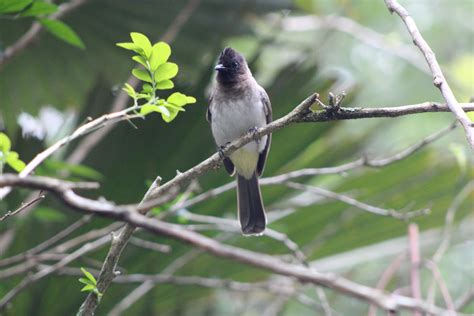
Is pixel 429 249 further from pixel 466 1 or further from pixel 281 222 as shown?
pixel 466 1

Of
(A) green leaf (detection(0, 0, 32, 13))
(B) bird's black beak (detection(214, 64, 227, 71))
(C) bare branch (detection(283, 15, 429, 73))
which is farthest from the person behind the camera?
(C) bare branch (detection(283, 15, 429, 73))

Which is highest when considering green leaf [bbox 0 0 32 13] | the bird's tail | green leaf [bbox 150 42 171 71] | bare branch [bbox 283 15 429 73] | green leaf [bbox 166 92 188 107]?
green leaf [bbox 0 0 32 13]

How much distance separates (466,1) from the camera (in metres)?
9.48

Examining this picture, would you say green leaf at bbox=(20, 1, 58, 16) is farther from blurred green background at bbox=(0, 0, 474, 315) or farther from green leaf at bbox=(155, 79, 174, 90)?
green leaf at bbox=(155, 79, 174, 90)

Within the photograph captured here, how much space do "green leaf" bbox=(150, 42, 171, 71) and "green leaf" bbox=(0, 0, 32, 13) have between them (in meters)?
0.87

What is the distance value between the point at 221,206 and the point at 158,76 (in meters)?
1.91

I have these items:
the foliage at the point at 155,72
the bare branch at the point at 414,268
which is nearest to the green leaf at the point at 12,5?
the foliage at the point at 155,72

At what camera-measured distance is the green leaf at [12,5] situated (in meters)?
2.79

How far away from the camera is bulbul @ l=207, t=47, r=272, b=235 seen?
13.8ft

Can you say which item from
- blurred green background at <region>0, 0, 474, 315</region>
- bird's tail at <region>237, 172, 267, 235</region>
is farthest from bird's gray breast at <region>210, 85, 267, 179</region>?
bird's tail at <region>237, 172, 267, 235</region>

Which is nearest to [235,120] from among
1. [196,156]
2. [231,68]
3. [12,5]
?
[231,68]

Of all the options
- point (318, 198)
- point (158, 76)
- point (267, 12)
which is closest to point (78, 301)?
point (318, 198)

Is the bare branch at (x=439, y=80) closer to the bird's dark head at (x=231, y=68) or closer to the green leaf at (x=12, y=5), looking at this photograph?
the green leaf at (x=12, y=5)

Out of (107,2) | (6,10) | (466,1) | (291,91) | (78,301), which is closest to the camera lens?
(6,10)
